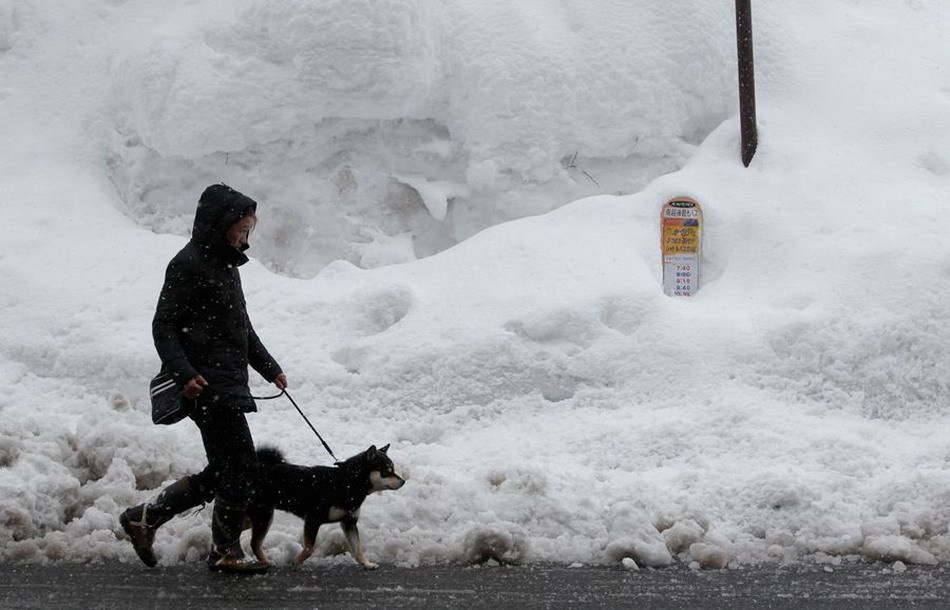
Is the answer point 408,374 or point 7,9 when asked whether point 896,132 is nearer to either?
point 408,374

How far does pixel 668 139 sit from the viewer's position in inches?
384

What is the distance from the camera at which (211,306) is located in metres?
5.15

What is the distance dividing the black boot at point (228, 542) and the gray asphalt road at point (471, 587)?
1.9 inches

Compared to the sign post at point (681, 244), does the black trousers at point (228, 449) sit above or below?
below

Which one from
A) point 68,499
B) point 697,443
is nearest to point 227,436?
point 68,499

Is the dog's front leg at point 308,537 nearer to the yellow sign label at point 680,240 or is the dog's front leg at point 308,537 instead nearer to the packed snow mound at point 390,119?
the packed snow mound at point 390,119

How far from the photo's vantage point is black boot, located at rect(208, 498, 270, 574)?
5.08m

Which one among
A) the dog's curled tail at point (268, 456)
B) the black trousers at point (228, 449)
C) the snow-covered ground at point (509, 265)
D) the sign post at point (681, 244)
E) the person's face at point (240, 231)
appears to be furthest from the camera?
the sign post at point (681, 244)

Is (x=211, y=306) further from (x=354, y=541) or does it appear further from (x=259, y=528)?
(x=354, y=541)

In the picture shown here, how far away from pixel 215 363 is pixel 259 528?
80 centimetres

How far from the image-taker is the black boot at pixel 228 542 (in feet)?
16.7

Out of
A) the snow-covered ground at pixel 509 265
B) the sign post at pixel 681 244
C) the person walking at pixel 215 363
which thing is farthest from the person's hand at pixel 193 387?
the sign post at pixel 681 244

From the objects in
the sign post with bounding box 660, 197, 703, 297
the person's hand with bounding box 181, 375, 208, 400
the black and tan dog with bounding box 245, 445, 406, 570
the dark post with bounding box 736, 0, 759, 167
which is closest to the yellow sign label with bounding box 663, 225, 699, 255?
the sign post with bounding box 660, 197, 703, 297

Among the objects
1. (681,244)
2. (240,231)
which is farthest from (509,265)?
(240,231)
